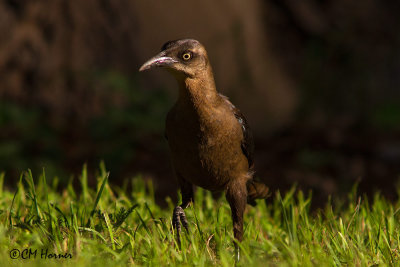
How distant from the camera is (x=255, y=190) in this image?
4.49m

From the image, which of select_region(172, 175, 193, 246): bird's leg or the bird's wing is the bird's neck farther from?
select_region(172, 175, 193, 246): bird's leg

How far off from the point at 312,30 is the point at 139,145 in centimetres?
417

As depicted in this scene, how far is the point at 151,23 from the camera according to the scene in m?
8.81

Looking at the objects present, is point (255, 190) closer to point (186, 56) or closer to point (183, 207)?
point (183, 207)

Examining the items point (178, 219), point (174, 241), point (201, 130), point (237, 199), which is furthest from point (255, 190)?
point (174, 241)

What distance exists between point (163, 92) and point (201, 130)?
4039 millimetres

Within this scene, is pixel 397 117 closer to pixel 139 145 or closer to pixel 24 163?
pixel 139 145

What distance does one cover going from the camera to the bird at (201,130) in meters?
3.82

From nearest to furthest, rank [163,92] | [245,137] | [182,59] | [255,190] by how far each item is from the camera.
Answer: [182,59] < [245,137] < [255,190] < [163,92]

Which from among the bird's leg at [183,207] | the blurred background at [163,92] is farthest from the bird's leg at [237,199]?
the blurred background at [163,92]

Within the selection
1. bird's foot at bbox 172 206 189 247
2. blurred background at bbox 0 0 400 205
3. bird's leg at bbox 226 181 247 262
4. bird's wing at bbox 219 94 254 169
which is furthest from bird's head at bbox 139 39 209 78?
blurred background at bbox 0 0 400 205

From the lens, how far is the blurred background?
23.5ft

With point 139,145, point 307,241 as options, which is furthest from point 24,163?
point 307,241

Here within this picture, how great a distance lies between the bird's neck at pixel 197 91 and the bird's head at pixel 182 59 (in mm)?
36
